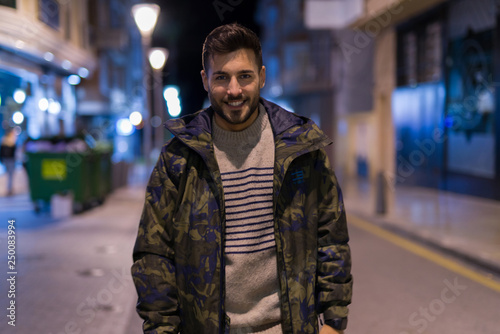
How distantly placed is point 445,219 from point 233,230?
32.0ft

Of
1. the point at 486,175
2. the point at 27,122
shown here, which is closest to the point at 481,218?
the point at 486,175

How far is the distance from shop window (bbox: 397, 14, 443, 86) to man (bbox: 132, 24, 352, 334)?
16927 millimetres

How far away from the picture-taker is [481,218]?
11.2m

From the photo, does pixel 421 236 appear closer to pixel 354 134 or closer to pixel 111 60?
pixel 354 134

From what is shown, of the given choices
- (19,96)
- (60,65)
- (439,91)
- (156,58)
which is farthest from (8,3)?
(439,91)

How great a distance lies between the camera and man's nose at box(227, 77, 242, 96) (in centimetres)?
206

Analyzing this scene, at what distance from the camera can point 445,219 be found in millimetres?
11016

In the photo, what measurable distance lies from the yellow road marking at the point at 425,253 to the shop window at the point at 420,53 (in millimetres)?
8783

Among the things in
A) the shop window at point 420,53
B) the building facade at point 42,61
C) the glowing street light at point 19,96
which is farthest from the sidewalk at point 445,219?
the glowing street light at point 19,96

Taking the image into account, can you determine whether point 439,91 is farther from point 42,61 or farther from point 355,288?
point 42,61

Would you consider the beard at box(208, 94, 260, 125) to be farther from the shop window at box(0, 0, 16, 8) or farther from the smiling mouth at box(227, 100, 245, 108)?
the shop window at box(0, 0, 16, 8)

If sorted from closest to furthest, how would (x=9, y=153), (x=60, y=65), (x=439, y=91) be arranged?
(x=9, y=153) → (x=439, y=91) → (x=60, y=65)

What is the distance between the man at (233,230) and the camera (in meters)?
2.05

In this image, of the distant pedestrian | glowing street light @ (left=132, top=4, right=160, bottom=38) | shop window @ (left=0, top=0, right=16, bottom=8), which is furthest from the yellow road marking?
shop window @ (left=0, top=0, right=16, bottom=8)
